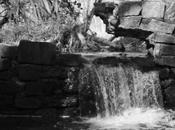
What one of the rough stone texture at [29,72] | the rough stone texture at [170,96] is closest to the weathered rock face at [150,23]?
the rough stone texture at [170,96]

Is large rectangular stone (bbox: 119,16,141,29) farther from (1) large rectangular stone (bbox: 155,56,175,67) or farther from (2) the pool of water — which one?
(2) the pool of water

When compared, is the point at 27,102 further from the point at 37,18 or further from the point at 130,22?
the point at 37,18

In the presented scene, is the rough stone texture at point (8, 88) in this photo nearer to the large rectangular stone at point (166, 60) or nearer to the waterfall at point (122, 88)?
the waterfall at point (122, 88)

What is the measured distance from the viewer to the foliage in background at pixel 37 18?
846cm

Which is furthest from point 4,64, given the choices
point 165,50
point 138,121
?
point 165,50

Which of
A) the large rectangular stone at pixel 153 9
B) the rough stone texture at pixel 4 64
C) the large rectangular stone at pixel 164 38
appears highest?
the large rectangular stone at pixel 153 9

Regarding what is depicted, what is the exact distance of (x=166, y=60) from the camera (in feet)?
24.0

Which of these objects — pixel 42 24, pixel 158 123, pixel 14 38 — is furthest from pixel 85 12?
pixel 158 123

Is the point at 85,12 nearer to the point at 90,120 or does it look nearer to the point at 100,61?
the point at 100,61

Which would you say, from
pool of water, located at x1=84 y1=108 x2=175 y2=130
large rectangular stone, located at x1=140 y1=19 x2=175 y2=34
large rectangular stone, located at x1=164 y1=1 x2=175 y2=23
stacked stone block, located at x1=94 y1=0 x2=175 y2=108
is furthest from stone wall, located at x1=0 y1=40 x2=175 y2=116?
large rectangular stone, located at x1=164 y1=1 x2=175 y2=23

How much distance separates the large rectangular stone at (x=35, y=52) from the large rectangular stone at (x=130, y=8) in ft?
7.50

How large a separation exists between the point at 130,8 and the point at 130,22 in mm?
299

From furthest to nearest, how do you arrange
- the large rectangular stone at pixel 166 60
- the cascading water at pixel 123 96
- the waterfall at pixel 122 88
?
the large rectangular stone at pixel 166 60, the waterfall at pixel 122 88, the cascading water at pixel 123 96

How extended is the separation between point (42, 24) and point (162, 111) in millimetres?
3795
